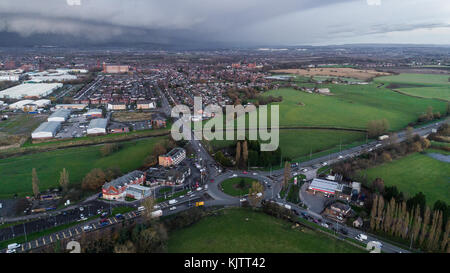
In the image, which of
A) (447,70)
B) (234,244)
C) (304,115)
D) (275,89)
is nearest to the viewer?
(234,244)

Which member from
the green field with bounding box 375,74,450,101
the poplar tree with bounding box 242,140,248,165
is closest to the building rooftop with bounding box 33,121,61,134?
the poplar tree with bounding box 242,140,248,165

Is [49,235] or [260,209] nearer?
[49,235]

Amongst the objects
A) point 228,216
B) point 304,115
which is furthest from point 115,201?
point 304,115

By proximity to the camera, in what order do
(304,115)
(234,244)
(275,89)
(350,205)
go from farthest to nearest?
1. (275,89)
2. (304,115)
3. (350,205)
4. (234,244)

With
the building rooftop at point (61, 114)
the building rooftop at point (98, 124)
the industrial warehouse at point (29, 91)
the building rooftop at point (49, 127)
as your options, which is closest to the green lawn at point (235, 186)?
the building rooftop at point (98, 124)

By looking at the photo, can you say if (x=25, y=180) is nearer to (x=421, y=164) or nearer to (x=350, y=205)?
(x=350, y=205)

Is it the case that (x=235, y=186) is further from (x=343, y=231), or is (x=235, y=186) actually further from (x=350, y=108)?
(x=350, y=108)
